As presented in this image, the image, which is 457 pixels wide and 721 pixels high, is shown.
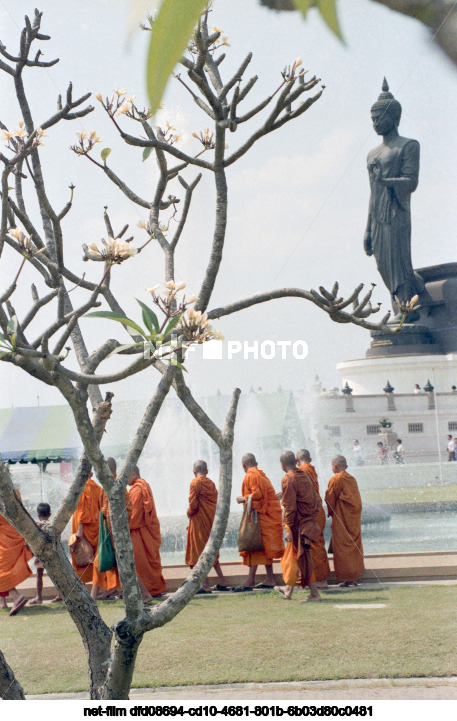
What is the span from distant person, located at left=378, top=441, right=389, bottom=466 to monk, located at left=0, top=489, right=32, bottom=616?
827 centimetres

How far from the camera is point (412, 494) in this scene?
11.7 metres

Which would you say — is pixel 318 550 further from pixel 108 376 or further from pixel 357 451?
pixel 357 451

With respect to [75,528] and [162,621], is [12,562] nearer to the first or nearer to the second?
[75,528]

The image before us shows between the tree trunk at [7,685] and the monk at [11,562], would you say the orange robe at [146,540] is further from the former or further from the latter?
the tree trunk at [7,685]

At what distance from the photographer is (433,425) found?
13672 mm

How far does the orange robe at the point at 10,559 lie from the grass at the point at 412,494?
6.45m

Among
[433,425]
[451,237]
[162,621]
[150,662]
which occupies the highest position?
[451,237]

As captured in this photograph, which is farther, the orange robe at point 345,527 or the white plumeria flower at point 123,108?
the orange robe at point 345,527

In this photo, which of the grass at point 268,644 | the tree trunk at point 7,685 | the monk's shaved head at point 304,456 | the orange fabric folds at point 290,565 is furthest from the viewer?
the monk's shaved head at point 304,456

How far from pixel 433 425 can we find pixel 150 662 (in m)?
10.4

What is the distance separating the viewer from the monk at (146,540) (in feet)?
20.0

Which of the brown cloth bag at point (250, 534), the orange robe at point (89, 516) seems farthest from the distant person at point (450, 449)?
the orange robe at point (89, 516)

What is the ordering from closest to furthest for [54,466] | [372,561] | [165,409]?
[372,561], [165,409], [54,466]
